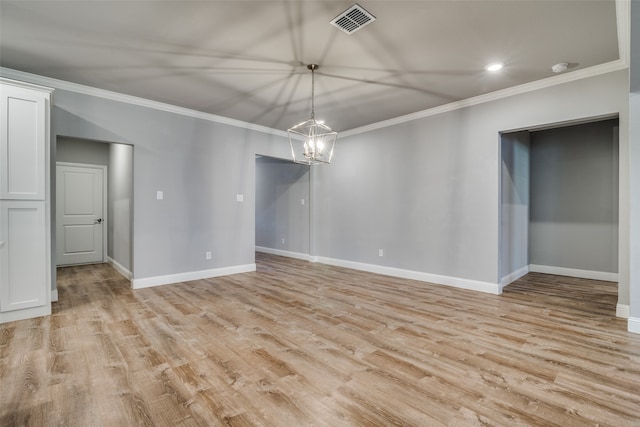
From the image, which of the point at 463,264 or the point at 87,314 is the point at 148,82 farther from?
the point at 463,264

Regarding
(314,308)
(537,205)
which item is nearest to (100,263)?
(314,308)

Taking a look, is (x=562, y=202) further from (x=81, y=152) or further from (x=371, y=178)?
(x=81, y=152)

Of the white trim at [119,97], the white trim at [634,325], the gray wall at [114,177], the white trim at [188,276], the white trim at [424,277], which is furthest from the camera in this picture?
the gray wall at [114,177]

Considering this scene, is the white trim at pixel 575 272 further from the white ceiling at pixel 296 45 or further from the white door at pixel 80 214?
the white door at pixel 80 214

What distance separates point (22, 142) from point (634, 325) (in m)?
6.29

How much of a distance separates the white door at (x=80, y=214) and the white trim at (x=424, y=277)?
5.03 meters

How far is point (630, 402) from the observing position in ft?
5.94

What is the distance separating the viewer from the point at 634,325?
2830 mm

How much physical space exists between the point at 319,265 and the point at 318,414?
177 inches

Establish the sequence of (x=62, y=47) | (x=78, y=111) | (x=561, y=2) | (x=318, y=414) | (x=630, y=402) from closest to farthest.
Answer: (x=318, y=414)
(x=630, y=402)
(x=561, y=2)
(x=62, y=47)
(x=78, y=111)

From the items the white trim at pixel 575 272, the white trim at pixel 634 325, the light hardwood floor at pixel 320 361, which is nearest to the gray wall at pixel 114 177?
the light hardwood floor at pixel 320 361

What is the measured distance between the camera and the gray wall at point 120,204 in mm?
5023

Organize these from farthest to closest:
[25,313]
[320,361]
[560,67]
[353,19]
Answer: [560,67], [25,313], [353,19], [320,361]

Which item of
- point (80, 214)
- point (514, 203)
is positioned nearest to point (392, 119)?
point (514, 203)
